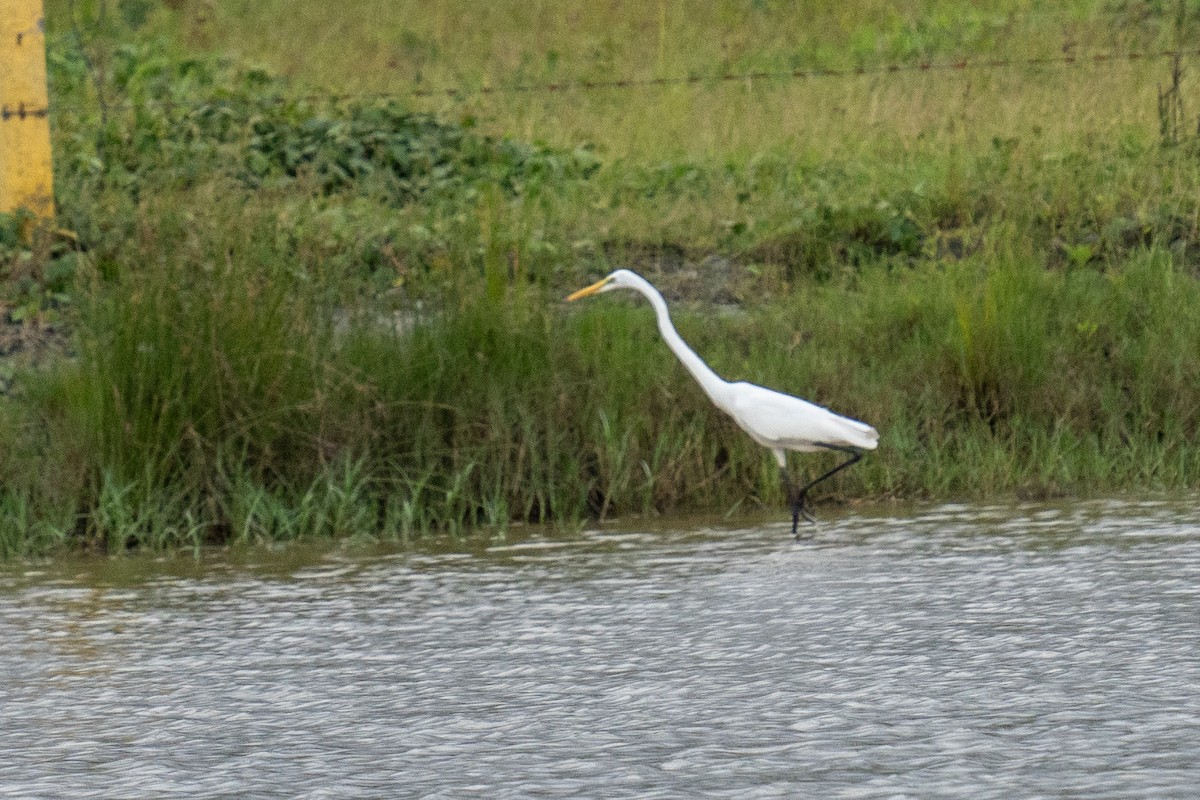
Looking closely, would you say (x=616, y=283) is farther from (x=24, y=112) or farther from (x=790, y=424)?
(x=24, y=112)

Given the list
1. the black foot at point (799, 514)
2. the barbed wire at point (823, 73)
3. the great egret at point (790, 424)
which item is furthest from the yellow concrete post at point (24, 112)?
the black foot at point (799, 514)

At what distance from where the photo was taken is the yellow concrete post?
28.8 feet

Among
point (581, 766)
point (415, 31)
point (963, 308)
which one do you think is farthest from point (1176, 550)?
point (415, 31)

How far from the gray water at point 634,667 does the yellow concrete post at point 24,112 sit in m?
3.13

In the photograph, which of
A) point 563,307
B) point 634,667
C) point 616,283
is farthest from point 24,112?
point 634,667

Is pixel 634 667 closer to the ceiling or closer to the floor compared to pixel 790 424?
closer to the floor

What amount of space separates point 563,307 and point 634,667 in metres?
3.52

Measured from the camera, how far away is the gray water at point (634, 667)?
3744 mm

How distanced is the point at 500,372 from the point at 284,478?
33.2 inches

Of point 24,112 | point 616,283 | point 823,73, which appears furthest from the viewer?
point 823,73

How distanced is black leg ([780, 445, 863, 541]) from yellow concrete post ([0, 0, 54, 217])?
3.85 m

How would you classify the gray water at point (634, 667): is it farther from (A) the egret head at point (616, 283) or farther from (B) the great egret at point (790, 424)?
(A) the egret head at point (616, 283)

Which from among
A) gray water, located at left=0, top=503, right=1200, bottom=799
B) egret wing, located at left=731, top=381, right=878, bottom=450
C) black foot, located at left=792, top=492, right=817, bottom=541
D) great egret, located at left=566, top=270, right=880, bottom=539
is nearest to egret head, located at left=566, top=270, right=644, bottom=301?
great egret, located at left=566, top=270, right=880, bottom=539

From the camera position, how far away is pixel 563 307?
8.01 m
